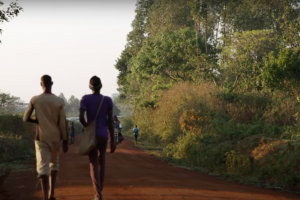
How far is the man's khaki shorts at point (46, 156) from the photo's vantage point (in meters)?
7.33

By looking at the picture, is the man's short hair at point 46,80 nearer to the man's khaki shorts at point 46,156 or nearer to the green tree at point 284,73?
the man's khaki shorts at point 46,156

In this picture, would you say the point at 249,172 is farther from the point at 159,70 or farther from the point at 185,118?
the point at 159,70

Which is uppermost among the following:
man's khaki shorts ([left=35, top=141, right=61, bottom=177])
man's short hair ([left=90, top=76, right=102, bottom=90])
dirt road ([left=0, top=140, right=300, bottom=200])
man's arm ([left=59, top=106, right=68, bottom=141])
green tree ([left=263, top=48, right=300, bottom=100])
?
green tree ([left=263, top=48, right=300, bottom=100])

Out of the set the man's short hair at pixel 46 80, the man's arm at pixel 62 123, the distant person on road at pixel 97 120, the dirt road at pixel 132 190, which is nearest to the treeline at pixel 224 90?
the dirt road at pixel 132 190

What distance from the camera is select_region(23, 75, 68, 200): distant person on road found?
7375 millimetres

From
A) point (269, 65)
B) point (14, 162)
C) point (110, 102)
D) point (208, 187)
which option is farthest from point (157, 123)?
point (110, 102)

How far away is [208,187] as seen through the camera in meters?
10.5

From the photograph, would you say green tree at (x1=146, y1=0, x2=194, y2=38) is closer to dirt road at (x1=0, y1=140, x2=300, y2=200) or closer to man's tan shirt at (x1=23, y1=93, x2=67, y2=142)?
dirt road at (x1=0, y1=140, x2=300, y2=200)

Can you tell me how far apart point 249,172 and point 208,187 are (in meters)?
4.71

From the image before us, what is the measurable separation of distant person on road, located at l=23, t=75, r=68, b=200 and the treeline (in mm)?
7261

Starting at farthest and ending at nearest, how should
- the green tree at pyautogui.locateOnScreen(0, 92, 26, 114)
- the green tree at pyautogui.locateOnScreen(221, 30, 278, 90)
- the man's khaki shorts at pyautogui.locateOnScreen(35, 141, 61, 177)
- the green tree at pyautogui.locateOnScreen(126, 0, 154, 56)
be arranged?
the green tree at pyautogui.locateOnScreen(126, 0, 154, 56)
the green tree at pyautogui.locateOnScreen(221, 30, 278, 90)
the green tree at pyautogui.locateOnScreen(0, 92, 26, 114)
the man's khaki shorts at pyautogui.locateOnScreen(35, 141, 61, 177)

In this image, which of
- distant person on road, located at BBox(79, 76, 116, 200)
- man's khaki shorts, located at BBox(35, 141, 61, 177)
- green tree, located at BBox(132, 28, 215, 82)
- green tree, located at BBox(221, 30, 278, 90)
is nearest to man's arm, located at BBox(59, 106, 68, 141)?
man's khaki shorts, located at BBox(35, 141, 61, 177)

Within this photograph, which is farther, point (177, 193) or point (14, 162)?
point (14, 162)

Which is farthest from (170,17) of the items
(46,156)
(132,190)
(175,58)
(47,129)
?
(46,156)
